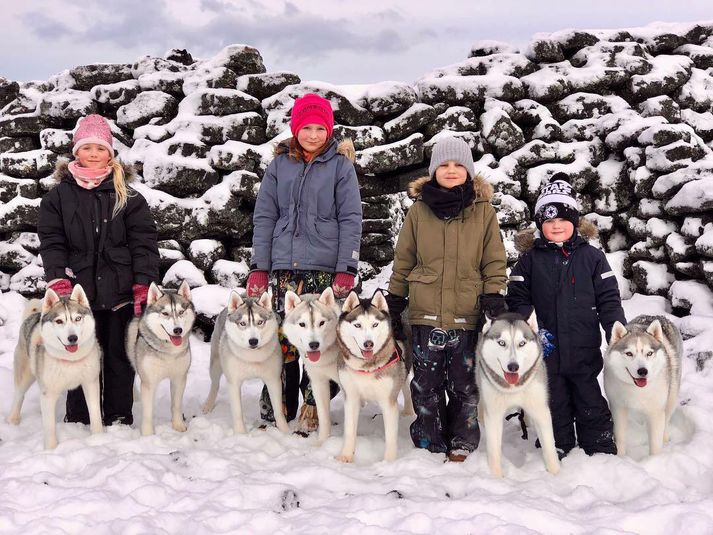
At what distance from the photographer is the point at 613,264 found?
8258 millimetres

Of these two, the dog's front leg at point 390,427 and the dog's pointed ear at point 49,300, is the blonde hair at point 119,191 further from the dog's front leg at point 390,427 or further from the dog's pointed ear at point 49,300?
the dog's front leg at point 390,427

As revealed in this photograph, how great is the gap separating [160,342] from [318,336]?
1.39m

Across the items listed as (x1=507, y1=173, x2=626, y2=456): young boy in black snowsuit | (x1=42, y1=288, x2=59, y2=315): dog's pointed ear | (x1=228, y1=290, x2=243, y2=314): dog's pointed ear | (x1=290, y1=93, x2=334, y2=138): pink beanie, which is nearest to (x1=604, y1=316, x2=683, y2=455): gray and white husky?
(x1=507, y1=173, x2=626, y2=456): young boy in black snowsuit

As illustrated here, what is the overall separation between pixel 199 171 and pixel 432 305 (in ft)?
17.0

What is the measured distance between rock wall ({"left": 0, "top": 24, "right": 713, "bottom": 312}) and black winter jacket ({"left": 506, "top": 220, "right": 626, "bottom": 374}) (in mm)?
3907

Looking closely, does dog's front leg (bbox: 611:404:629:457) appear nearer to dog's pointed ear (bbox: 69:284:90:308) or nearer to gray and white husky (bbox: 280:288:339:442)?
gray and white husky (bbox: 280:288:339:442)

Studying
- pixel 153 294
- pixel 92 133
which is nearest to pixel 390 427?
pixel 153 294

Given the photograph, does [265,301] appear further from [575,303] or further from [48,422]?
[575,303]

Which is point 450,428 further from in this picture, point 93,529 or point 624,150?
point 624,150

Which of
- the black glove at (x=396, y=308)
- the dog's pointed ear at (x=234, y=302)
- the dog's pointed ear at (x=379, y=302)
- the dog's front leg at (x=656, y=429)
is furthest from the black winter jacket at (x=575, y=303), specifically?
the dog's pointed ear at (x=234, y=302)

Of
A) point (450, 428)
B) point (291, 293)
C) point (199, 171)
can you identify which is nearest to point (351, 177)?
point (291, 293)

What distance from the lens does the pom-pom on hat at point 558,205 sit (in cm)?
403

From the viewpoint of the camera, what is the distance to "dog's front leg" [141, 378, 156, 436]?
4.43m

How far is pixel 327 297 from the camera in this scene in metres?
4.20
